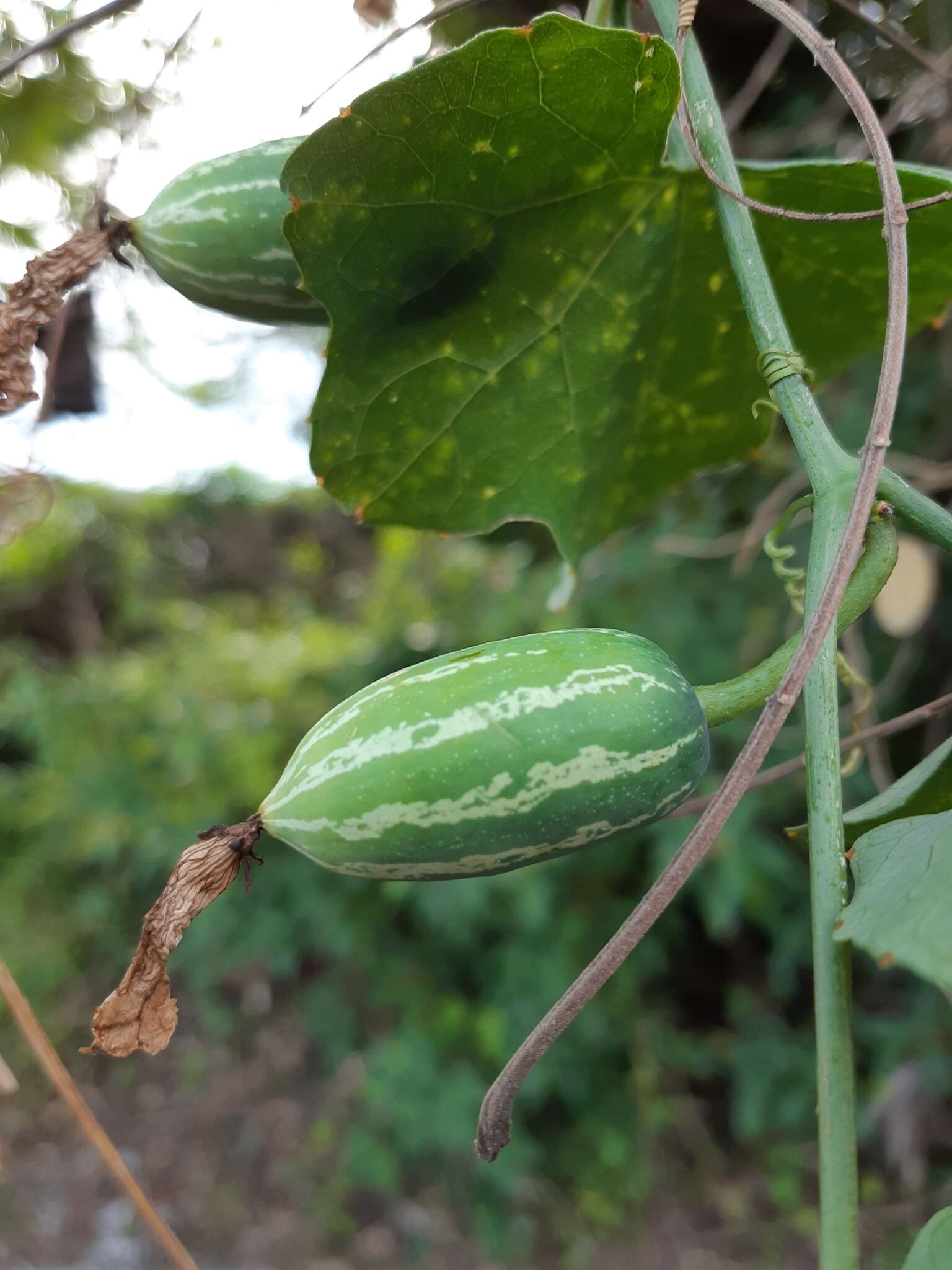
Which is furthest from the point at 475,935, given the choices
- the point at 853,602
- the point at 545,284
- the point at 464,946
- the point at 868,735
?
the point at 853,602

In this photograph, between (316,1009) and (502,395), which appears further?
(316,1009)

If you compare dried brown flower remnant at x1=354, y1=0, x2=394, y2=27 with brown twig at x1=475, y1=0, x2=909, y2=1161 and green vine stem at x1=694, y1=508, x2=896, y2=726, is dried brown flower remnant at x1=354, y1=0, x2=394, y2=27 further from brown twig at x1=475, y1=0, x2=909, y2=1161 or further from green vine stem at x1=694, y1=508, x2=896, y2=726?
green vine stem at x1=694, y1=508, x2=896, y2=726

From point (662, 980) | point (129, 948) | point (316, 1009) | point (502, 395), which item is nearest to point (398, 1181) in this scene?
point (316, 1009)

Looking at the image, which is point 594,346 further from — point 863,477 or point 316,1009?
point 316,1009

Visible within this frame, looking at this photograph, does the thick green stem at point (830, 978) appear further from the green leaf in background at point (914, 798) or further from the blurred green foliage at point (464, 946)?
the blurred green foliage at point (464, 946)

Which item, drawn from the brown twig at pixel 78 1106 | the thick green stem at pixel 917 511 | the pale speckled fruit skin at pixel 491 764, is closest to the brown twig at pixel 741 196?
the thick green stem at pixel 917 511

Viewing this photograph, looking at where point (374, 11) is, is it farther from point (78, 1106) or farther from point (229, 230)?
point (78, 1106)
